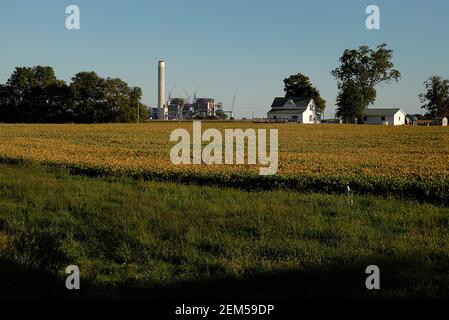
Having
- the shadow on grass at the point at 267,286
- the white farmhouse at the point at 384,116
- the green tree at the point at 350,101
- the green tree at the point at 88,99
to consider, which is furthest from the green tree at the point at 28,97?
the shadow on grass at the point at 267,286

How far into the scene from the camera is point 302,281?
6.06 meters

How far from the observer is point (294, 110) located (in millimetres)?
114625

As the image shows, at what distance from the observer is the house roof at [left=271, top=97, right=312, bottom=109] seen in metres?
114

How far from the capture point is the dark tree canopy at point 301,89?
121312 millimetres

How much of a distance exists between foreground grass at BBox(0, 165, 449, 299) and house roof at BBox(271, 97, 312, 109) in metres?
104

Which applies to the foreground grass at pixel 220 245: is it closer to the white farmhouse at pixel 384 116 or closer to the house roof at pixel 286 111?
the house roof at pixel 286 111

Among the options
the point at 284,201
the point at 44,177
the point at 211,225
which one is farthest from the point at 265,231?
the point at 44,177

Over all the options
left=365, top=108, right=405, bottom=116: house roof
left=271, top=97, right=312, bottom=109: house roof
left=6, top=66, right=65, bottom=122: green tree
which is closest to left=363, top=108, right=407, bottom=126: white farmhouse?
left=365, top=108, right=405, bottom=116: house roof

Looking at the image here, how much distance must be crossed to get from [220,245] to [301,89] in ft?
390

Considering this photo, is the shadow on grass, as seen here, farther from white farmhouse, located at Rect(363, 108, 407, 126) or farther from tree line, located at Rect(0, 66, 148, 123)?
white farmhouse, located at Rect(363, 108, 407, 126)

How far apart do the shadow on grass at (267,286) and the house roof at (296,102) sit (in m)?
109

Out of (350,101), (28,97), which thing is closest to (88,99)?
(28,97)
